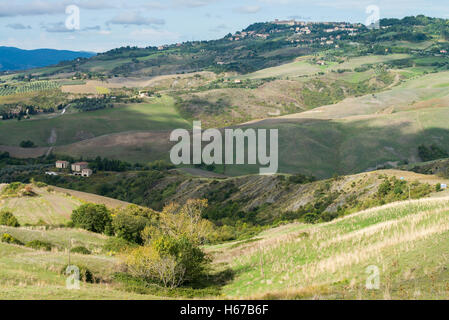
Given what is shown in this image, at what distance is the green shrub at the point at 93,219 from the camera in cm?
5647

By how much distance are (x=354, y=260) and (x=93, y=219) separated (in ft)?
126

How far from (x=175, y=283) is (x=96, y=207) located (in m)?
A: 28.8

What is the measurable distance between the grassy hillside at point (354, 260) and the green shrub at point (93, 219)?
2215 centimetres

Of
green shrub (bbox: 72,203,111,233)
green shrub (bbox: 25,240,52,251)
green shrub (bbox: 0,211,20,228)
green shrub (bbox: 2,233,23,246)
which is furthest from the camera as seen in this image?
green shrub (bbox: 0,211,20,228)

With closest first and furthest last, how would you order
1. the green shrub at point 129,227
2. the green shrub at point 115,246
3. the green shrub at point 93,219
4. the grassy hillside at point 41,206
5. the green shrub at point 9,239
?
the green shrub at point 9,239, the green shrub at point 115,246, the green shrub at point 129,227, the green shrub at point 93,219, the grassy hillside at point 41,206

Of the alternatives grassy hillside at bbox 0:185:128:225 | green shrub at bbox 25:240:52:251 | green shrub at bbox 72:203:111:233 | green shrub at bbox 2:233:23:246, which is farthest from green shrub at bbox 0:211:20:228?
green shrub at bbox 25:240:52:251

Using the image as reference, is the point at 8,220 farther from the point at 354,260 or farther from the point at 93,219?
the point at 354,260

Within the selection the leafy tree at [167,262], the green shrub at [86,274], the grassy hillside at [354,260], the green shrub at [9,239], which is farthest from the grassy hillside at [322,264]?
the green shrub at [9,239]

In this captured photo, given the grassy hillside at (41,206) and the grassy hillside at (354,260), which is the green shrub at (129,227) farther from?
the grassy hillside at (354,260)

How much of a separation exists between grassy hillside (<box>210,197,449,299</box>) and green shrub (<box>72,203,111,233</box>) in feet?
72.7

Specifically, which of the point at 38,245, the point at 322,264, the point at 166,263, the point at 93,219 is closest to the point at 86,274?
the point at 166,263

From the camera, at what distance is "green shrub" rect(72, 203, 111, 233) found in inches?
2223

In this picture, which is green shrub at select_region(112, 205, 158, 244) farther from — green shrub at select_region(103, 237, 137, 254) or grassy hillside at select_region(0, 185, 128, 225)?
grassy hillside at select_region(0, 185, 128, 225)

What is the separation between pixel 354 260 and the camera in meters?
23.9
